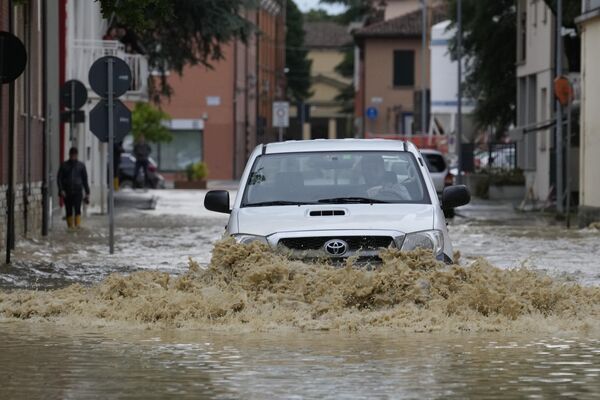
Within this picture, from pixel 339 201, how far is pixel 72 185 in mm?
18250

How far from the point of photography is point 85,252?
24875mm

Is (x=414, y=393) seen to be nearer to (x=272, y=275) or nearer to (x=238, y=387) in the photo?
(x=238, y=387)

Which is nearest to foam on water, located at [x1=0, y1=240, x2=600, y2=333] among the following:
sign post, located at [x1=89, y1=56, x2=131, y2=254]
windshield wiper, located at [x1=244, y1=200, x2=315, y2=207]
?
windshield wiper, located at [x1=244, y1=200, x2=315, y2=207]

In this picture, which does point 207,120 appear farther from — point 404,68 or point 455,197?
point 455,197

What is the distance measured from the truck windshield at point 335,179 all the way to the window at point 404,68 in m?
88.7

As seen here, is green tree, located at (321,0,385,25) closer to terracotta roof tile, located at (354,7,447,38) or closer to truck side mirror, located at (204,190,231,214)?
terracotta roof tile, located at (354,7,447,38)

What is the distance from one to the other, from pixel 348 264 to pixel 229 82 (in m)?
70.4

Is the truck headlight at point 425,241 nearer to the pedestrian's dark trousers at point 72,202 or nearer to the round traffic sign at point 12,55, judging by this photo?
the round traffic sign at point 12,55

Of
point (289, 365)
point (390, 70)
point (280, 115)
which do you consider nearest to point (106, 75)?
point (289, 365)

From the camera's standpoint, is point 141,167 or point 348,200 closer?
point 348,200

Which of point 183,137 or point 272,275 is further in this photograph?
point 183,137

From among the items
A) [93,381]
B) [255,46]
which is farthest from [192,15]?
[255,46]

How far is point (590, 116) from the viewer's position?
3388cm

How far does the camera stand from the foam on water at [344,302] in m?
13.3
